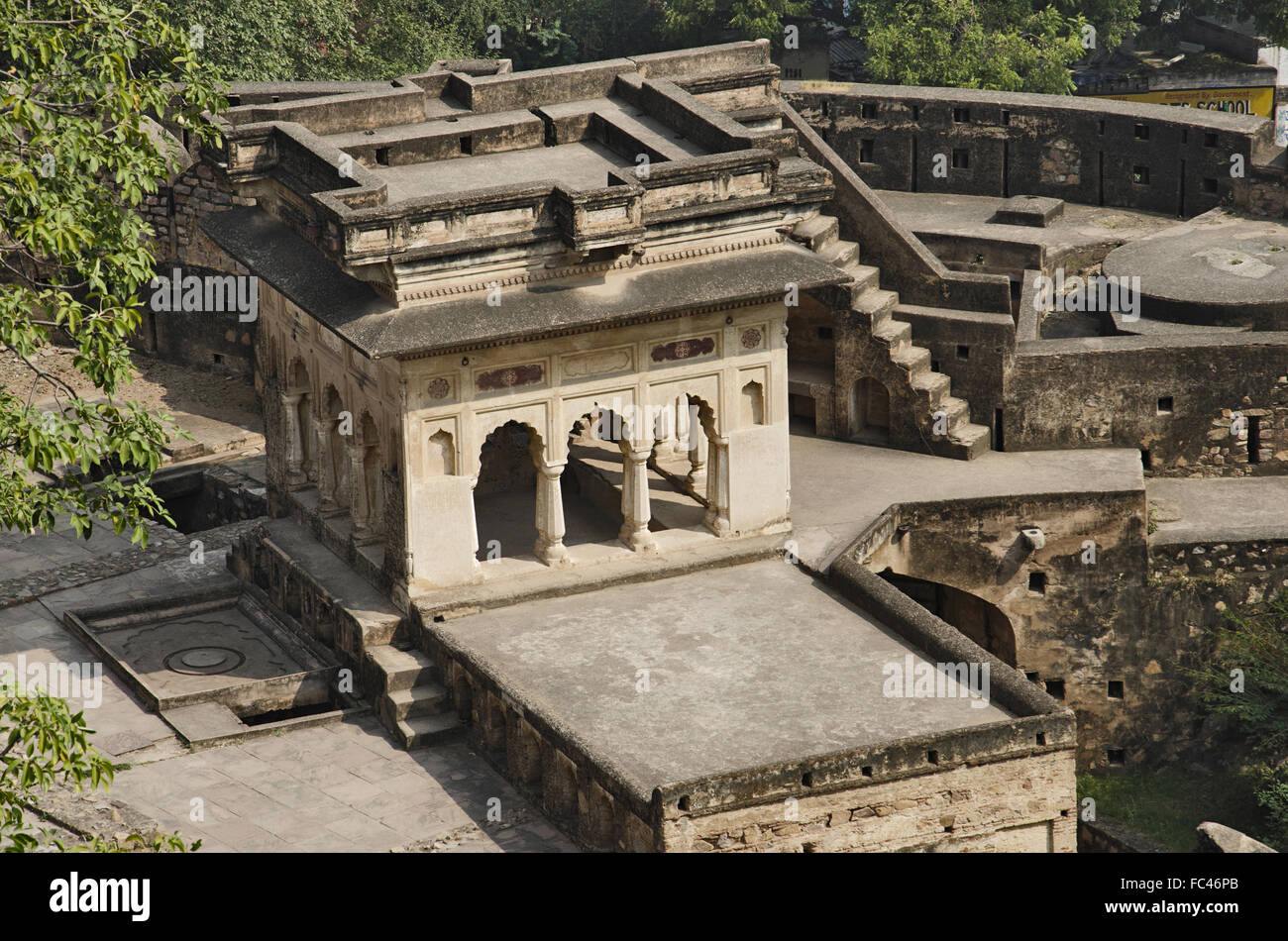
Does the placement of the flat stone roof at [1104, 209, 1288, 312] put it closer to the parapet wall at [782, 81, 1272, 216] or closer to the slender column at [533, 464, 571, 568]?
the parapet wall at [782, 81, 1272, 216]

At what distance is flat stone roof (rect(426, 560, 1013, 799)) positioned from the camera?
23.0 metres

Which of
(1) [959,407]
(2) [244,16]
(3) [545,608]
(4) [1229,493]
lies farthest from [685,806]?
(2) [244,16]

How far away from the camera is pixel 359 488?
90.3 ft

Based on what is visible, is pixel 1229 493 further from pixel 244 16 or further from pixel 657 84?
pixel 244 16

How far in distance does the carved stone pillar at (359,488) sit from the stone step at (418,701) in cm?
271

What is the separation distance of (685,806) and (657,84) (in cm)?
1122

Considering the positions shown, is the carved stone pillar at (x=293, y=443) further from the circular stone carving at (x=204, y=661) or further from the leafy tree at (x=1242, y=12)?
the leafy tree at (x=1242, y=12)

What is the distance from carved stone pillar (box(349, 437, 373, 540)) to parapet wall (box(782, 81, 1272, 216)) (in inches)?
561

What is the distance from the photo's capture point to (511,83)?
97.3ft

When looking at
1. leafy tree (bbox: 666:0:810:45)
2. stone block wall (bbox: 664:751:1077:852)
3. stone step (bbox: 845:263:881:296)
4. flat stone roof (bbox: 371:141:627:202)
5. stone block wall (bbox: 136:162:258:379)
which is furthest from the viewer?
leafy tree (bbox: 666:0:810:45)

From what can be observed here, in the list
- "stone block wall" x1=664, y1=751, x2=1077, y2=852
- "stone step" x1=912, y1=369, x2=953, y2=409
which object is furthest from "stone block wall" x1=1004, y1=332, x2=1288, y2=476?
"stone block wall" x1=664, y1=751, x2=1077, y2=852

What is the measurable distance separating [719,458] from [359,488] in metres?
4.31

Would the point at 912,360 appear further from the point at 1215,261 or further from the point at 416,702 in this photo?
the point at 416,702

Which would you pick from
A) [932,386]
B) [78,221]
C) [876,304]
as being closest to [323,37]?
[876,304]
